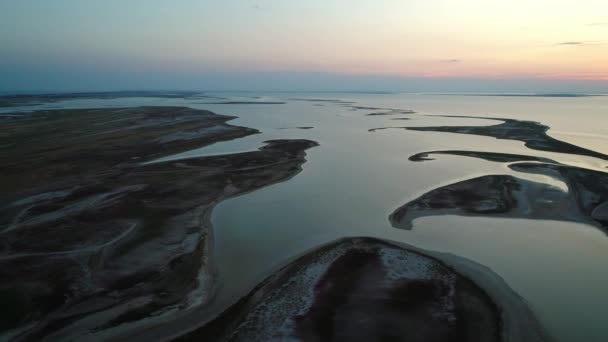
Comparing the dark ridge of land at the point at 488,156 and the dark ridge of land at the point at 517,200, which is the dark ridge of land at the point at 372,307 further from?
the dark ridge of land at the point at 488,156

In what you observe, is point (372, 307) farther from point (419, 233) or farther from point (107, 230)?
point (107, 230)

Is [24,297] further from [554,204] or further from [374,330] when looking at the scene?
[554,204]

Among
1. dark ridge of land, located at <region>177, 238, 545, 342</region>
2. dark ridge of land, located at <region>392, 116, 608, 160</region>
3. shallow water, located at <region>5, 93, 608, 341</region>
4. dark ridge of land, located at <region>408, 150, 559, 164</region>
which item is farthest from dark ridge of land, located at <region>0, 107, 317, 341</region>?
dark ridge of land, located at <region>392, 116, 608, 160</region>

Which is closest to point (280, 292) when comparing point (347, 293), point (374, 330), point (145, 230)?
point (347, 293)

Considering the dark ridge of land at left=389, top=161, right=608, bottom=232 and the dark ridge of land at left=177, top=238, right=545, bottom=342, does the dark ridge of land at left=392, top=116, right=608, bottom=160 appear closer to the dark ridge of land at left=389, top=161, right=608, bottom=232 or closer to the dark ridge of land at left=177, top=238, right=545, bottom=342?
the dark ridge of land at left=389, top=161, right=608, bottom=232

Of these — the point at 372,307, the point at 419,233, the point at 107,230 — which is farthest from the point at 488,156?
the point at 107,230
